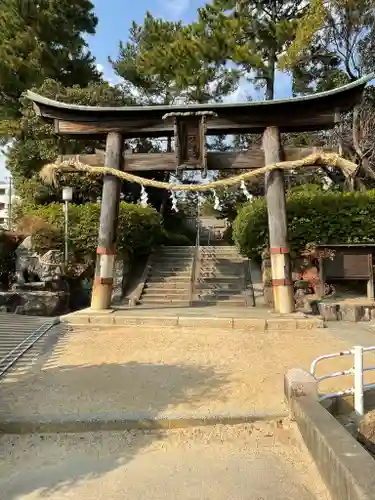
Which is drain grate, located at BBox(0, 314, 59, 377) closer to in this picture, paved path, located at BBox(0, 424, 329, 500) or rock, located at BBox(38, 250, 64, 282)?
paved path, located at BBox(0, 424, 329, 500)

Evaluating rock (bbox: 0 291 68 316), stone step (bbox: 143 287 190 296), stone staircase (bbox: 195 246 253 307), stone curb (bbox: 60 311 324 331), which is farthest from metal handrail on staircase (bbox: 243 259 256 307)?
rock (bbox: 0 291 68 316)

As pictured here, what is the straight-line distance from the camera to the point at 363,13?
15.7 m

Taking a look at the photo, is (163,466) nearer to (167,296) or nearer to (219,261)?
(167,296)

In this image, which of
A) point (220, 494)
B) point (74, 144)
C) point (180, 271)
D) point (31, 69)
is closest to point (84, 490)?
point (220, 494)

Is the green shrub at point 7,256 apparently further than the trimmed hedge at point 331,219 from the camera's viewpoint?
Yes

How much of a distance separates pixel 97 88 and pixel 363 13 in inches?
423

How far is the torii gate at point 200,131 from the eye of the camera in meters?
9.98

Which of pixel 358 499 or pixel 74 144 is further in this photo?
pixel 74 144

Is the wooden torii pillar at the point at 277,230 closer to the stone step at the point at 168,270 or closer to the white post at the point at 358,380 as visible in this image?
the stone step at the point at 168,270

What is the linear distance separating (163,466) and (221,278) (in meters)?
10.3

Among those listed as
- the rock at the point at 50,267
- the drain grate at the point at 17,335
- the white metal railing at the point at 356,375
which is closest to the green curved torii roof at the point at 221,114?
the rock at the point at 50,267

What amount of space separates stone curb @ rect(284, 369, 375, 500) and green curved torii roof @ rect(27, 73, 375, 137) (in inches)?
291

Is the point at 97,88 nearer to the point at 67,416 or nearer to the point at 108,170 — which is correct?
the point at 108,170

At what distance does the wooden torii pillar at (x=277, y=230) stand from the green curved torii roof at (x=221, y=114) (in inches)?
18.2
